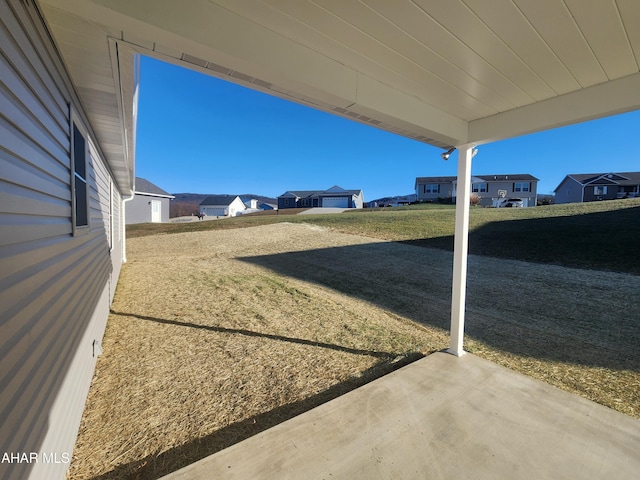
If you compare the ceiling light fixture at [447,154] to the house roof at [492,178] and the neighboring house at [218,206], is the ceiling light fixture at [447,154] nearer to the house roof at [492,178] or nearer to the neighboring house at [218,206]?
the house roof at [492,178]

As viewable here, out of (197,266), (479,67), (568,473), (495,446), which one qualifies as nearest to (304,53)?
(479,67)

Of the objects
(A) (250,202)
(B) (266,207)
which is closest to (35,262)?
(A) (250,202)

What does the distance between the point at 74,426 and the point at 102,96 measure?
2.94m

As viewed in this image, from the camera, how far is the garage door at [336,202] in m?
47.4

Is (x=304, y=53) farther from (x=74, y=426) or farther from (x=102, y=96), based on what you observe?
(x=74, y=426)

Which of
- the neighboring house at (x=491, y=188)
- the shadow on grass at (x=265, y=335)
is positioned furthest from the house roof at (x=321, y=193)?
the shadow on grass at (x=265, y=335)

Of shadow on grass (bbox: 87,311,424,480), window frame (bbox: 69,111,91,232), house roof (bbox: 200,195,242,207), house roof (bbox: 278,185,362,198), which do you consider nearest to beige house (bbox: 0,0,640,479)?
shadow on grass (bbox: 87,311,424,480)

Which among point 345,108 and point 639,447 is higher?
point 345,108

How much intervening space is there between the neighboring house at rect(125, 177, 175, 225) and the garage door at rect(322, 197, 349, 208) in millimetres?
27508

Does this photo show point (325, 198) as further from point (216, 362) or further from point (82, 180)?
point (216, 362)

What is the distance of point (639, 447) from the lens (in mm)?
1967

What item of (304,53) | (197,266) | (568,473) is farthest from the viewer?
(197,266)

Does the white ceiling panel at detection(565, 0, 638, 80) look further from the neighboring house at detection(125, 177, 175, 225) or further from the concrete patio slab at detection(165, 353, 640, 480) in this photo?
the neighboring house at detection(125, 177, 175, 225)

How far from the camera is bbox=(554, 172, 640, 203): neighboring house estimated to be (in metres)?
32.7
